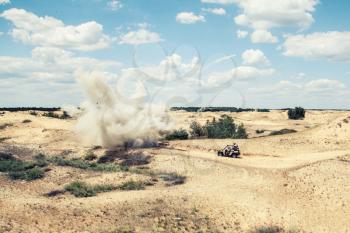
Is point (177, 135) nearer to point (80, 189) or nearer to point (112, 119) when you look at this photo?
point (112, 119)

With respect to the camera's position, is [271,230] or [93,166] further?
[93,166]

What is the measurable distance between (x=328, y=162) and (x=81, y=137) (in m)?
28.1

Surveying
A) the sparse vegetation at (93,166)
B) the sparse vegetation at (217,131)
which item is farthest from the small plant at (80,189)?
the sparse vegetation at (217,131)

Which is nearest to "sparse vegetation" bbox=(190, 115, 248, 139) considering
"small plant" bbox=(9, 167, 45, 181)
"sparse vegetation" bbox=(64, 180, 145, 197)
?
"sparse vegetation" bbox=(64, 180, 145, 197)

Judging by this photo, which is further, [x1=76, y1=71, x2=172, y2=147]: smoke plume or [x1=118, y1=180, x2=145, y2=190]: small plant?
[x1=76, y1=71, x2=172, y2=147]: smoke plume

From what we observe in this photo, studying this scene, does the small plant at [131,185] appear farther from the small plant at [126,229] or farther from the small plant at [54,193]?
the small plant at [126,229]

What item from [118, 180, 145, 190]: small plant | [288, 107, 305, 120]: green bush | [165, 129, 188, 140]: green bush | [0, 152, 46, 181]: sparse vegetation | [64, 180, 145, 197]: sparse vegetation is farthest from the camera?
[288, 107, 305, 120]: green bush

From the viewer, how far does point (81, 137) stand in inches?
1954

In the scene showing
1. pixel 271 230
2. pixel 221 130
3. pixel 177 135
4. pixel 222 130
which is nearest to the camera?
pixel 271 230

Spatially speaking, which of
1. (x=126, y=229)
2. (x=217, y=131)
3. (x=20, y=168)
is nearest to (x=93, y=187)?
(x=126, y=229)

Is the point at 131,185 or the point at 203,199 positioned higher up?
the point at 131,185

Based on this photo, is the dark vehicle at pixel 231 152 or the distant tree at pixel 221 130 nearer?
the dark vehicle at pixel 231 152

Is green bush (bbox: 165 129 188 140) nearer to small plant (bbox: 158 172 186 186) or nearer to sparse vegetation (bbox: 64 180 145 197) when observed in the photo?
small plant (bbox: 158 172 186 186)

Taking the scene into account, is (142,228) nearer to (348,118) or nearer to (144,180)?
(144,180)
